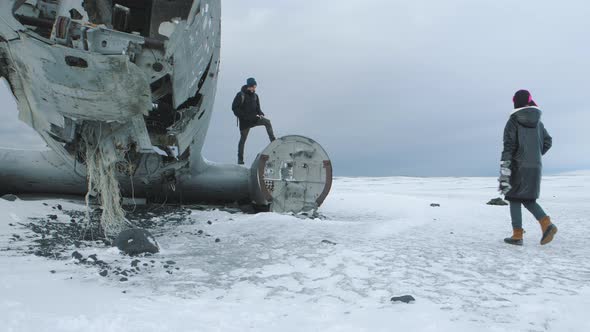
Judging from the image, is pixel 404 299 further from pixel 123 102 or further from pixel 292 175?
pixel 292 175

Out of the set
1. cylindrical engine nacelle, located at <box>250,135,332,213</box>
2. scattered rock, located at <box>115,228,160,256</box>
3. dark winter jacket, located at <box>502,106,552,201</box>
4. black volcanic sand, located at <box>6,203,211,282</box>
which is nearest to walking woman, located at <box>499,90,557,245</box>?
dark winter jacket, located at <box>502,106,552,201</box>

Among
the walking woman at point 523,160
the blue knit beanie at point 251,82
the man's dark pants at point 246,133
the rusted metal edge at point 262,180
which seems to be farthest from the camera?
the man's dark pants at point 246,133

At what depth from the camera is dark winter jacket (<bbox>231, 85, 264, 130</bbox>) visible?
8148 mm

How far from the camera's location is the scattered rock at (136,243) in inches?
134

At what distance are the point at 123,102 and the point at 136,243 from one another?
124cm

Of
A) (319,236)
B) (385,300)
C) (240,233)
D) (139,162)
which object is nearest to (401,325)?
(385,300)

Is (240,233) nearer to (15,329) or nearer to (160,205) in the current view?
(15,329)

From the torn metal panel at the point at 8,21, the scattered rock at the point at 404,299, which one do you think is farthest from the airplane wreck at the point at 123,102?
the scattered rock at the point at 404,299

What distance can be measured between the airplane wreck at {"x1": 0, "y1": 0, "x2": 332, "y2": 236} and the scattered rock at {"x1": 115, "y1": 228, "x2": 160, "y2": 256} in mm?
919

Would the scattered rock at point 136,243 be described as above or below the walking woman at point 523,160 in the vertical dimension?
below

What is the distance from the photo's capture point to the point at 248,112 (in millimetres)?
8195

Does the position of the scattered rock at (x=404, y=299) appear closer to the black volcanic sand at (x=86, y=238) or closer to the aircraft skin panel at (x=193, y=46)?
the black volcanic sand at (x=86, y=238)

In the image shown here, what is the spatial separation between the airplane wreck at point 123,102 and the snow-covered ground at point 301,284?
1144 millimetres

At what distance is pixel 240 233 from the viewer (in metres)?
4.57
